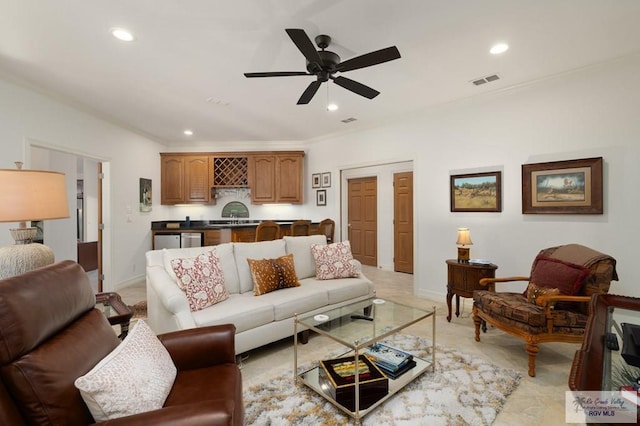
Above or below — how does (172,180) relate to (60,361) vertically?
above

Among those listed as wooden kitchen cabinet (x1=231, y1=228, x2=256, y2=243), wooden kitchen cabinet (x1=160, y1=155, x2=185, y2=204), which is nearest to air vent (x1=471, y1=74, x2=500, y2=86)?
wooden kitchen cabinet (x1=231, y1=228, x2=256, y2=243)

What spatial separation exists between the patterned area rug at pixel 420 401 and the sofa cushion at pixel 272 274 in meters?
0.86

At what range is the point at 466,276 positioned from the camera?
10.7 ft

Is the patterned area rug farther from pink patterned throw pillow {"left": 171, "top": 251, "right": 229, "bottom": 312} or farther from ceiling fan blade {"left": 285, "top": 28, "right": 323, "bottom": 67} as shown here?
ceiling fan blade {"left": 285, "top": 28, "right": 323, "bottom": 67}

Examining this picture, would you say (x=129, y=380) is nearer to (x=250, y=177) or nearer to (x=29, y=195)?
(x=29, y=195)

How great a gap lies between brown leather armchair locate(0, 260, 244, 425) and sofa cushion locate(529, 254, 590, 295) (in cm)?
259

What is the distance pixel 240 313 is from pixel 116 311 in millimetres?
842

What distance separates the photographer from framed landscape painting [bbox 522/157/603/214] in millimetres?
3000

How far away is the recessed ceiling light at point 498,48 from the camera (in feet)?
Answer: 8.52

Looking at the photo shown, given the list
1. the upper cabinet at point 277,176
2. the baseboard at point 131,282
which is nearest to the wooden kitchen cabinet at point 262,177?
the upper cabinet at point 277,176

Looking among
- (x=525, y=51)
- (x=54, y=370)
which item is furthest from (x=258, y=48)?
(x=54, y=370)

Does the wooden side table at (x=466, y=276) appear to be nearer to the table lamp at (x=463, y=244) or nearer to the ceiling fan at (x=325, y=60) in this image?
the table lamp at (x=463, y=244)

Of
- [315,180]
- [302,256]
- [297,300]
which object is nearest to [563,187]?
[302,256]

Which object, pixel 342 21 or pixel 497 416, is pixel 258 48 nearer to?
pixel 342 21
